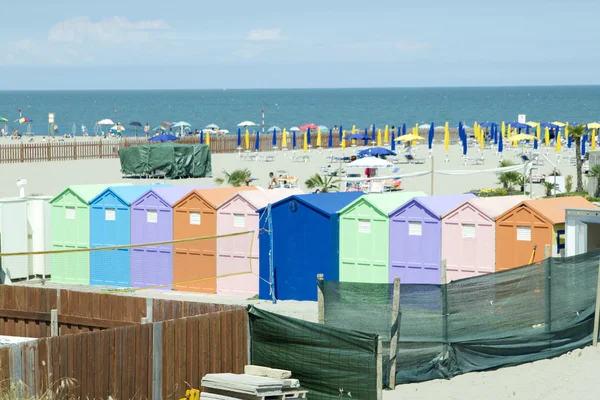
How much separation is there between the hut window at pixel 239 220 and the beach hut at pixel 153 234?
136cm

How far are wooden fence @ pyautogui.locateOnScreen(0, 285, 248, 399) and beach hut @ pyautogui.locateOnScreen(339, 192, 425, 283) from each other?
619 cm

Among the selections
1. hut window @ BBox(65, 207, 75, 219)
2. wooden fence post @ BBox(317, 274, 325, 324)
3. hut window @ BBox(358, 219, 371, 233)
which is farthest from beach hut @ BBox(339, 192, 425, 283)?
hut window @ BBox(65, 207, 75, 219)

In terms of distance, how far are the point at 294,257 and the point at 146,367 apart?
26.7ft

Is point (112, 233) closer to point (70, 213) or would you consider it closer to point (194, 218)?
point (70, 213)

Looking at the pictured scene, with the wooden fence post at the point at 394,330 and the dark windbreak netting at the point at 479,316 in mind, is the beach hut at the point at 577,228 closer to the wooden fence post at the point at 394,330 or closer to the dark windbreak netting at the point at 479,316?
the dark windbreak netting at the point at 479,316

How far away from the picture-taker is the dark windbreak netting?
41.5 feet

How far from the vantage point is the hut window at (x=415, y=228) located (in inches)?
693

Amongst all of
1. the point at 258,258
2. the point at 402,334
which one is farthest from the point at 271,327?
the point at 258,258

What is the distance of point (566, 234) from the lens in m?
15.7

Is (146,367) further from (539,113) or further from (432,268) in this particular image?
(539,113)

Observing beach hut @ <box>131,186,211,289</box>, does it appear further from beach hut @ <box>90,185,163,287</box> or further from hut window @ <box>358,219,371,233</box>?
hut window @ <box>358,219,371,233</box>

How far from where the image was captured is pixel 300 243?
18.5 metres

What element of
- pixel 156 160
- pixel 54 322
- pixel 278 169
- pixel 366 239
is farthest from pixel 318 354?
pixel 278 169

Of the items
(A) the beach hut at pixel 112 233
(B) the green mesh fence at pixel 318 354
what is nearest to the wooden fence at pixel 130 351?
(B) the green mesh fence at pixel 318 354
